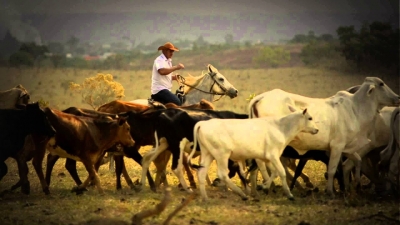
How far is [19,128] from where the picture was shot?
1278cm

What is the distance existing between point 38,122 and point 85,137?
2.61 feet

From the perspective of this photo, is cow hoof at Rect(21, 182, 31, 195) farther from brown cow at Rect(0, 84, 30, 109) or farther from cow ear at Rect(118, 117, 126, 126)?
brown cow at Rect(0, 84, 30, 109)

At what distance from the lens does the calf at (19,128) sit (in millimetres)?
12656

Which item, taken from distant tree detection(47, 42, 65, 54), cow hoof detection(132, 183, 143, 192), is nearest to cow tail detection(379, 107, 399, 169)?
cow hoof detection(132, 183, 143, 192)

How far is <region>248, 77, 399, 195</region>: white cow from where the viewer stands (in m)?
12.9

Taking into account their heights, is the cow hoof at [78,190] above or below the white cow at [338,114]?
below

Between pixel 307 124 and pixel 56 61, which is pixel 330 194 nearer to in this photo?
pixel 307 124

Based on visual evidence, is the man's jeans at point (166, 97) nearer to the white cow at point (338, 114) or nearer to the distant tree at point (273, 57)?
the white cow at point (338, 114)

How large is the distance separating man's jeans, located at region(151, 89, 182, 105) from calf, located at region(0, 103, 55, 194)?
3433 millimetres

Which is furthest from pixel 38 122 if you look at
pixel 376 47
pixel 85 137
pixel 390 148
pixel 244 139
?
pixel 376 47

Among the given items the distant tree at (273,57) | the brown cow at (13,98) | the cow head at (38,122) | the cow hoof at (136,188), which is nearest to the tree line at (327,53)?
the distant tree at (273,57)

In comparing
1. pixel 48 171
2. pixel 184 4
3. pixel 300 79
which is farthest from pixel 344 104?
pixel 184 4

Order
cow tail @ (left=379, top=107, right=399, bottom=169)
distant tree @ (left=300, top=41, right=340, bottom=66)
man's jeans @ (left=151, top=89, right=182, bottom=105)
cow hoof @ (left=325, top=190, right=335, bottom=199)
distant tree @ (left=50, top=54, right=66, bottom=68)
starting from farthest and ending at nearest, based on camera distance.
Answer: distant tree @ (left=50, top=54, right=66, bottom=68) < distant tree @ (left=300, top=41, right=340, bottom=66) < man's jeans @ (left=151, top=89, right=182, bottom=105) < cow hoof @ (left=325, top=190, right=335, bottom=199) < cow tail @ (left=379, top=107, right=399, bottom=169)

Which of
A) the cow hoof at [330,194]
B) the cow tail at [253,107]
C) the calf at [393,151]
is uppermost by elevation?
the cow tail at [253,107]
